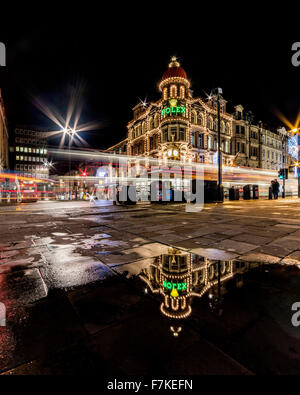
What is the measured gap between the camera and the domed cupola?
28500 mm

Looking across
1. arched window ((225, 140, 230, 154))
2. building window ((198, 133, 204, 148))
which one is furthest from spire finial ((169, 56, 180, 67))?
arched window ((225, 140, 230, 154))

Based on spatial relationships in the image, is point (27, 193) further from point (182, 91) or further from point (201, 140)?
point (201, 140)

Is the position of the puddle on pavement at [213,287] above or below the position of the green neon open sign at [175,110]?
below

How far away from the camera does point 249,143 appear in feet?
133

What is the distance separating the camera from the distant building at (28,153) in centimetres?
6906

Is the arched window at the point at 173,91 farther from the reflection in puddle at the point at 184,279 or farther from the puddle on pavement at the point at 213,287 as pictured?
the puddle on pavement at the point at 213,287

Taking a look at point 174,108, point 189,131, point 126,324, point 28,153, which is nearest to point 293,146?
point 189,131

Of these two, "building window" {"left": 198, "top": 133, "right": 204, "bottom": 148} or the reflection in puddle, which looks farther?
"building window" {"left": 198, "top": 133, "right": 204, "bottom": 148}

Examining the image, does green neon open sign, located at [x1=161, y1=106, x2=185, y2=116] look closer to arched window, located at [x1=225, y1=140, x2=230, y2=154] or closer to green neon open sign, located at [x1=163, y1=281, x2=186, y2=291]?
arched window, located at [x1=225, y1=140, x2=230, y2=154]

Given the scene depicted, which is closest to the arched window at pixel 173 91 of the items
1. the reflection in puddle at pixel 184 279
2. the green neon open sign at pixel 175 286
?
the reflection in puddle at pixel 184 279

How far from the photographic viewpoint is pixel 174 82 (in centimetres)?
2867

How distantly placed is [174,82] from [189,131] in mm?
7717
